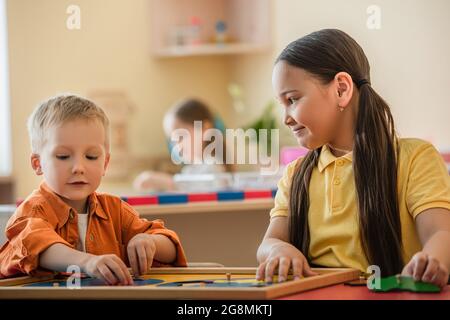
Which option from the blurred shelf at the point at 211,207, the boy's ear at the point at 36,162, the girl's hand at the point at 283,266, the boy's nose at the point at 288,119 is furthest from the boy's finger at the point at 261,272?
the blurred shelf at the point at 211,207

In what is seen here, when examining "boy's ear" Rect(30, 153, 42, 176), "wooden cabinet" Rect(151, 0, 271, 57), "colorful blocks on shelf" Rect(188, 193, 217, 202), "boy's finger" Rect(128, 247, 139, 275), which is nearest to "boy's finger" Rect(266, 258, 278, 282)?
"boy's finger" Rect(128, 247, 139, 275)

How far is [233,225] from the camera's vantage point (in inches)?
93.4

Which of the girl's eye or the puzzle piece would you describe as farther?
the girl's eye

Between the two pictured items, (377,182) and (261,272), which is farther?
(377,182)

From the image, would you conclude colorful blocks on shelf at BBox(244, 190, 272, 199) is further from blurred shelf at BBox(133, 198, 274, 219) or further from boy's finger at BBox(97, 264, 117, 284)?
boy's finger at BBox(97, 264, 117, 284)

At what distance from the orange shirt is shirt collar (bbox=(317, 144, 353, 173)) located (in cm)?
27

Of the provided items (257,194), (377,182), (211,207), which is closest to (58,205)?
(377,182)

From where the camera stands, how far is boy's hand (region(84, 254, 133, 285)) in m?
1.06

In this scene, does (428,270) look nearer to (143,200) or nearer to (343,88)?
(343,88)

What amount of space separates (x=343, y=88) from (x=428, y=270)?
0.38 m

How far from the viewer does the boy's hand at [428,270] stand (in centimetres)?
95

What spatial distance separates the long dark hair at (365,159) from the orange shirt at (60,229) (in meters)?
0.22

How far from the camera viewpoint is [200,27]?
4.96 metres

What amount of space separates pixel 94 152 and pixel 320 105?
35cm
